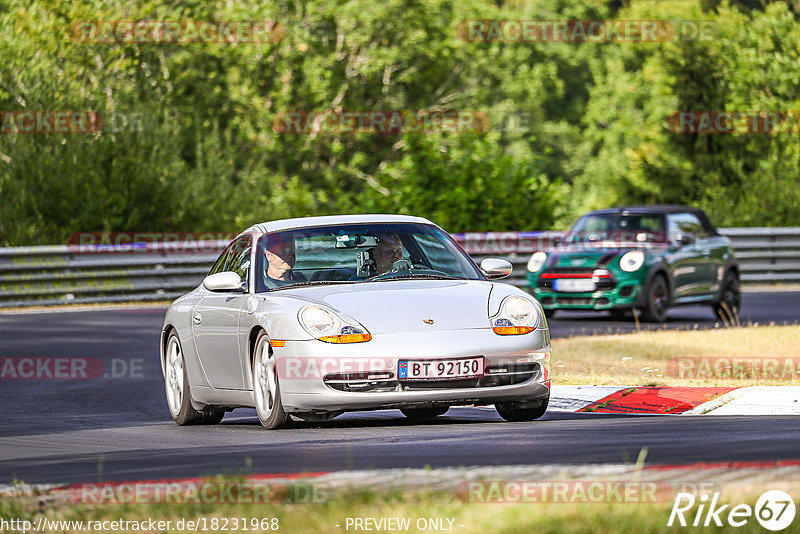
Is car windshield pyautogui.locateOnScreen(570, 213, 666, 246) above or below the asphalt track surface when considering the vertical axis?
below

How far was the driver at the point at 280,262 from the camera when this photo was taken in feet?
34.2

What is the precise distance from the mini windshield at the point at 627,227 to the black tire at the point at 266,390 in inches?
481

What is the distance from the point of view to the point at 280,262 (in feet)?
34.7

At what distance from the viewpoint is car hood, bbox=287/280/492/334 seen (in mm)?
9516

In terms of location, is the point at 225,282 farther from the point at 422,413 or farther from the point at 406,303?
the point at 422,413

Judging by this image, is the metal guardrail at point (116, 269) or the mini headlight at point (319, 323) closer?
the mini headlight at point (319, 323)

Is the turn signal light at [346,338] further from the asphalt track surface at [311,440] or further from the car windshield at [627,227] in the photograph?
the car windshield at [627,227]

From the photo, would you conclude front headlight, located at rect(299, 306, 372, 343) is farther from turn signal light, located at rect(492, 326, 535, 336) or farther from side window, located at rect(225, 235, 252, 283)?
side window, located at rect(225, 235, 252, 283)

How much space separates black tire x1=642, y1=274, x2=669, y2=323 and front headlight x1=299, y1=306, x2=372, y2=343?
11.8 metres

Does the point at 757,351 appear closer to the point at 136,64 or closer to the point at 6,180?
the point at 6,180
